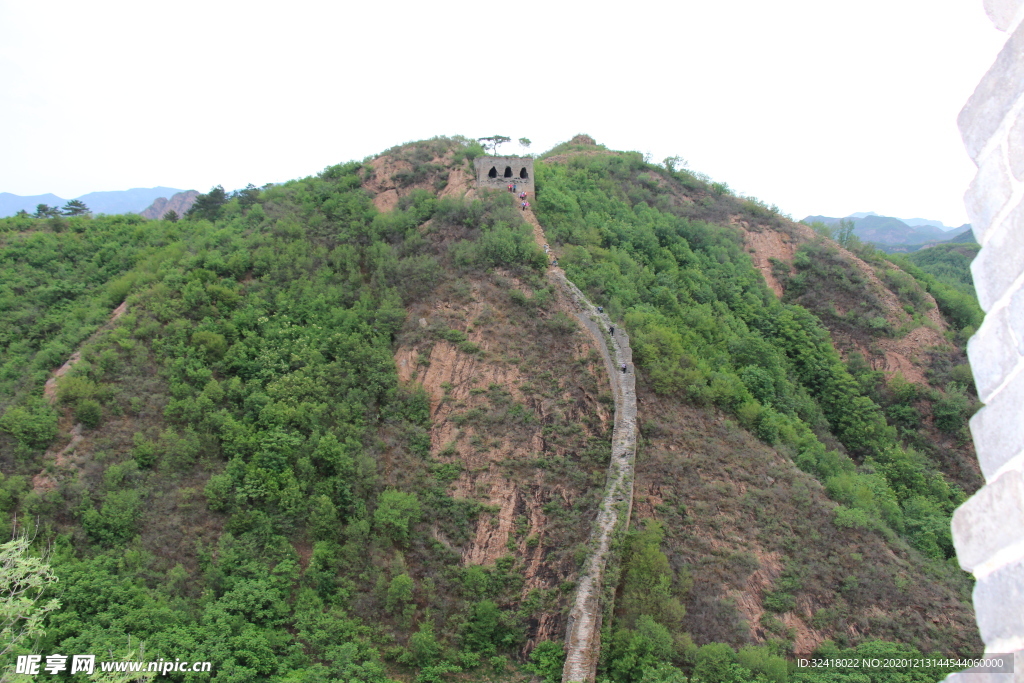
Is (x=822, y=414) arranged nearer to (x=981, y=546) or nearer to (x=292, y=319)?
(x=292, y=319)

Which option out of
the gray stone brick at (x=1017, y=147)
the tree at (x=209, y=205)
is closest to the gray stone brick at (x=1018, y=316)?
the gray stone brick at (x=1017, y=147)

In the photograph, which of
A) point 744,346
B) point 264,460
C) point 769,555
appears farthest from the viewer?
point 744,346

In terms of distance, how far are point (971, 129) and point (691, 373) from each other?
19.5m

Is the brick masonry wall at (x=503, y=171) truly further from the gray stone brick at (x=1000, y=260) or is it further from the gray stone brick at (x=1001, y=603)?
the gray stone brick at (x=1001, y=603)

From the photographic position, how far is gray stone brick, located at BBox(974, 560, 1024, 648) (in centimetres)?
212

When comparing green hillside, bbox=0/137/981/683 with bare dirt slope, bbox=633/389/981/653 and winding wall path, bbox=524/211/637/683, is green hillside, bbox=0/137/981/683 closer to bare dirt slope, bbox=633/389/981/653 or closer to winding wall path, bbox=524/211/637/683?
bare dirt slope, bbox=633/389/981/653

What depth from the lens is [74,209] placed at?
34125 mm

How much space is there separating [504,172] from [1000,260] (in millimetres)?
26838

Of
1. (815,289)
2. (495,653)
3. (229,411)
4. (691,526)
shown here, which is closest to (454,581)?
(495,653)

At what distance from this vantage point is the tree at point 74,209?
33625 millimetres

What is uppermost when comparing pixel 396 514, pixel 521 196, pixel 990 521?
pixel 521 196

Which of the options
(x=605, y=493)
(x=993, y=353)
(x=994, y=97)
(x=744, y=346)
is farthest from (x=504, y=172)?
(x=993, y=353)

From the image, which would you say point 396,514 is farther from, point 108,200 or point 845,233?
point 108,200

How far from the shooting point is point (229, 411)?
68.0 feet
